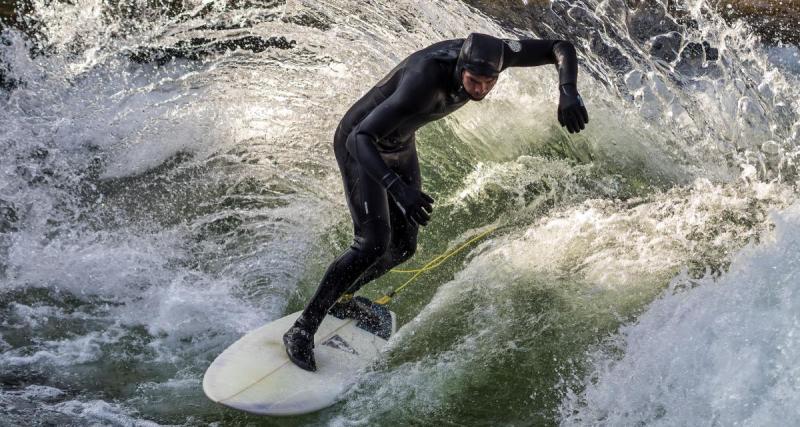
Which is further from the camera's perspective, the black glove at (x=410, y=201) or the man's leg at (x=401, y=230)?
the man's leg at (x=401, y=230)

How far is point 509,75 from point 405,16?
1009mm

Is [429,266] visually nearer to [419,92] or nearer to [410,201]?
[419,92]

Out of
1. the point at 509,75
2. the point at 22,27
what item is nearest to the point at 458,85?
the point at 509,75

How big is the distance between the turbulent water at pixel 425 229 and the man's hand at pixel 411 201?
1.13 meters

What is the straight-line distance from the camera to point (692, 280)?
471cm

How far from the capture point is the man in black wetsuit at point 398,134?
13.0 ft

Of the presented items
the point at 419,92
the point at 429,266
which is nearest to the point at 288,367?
the point at 429,266

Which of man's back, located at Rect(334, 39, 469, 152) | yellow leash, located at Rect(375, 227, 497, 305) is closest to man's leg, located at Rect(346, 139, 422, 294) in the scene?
man's back, located at Rect(334, 39, 469, 152)

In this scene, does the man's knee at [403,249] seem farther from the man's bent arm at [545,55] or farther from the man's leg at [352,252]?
the man's bent arm at [545,55]

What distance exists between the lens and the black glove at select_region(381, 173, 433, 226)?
3715 millimetres

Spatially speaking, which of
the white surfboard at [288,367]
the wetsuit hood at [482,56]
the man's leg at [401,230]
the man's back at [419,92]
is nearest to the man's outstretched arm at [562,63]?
the wetsuit hood at [482,56]

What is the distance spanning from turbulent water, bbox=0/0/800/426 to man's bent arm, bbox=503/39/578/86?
1383 mm

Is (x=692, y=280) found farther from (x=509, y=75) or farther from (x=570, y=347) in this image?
(x=509, y=75)

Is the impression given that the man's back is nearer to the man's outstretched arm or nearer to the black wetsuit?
the black wetsuit
